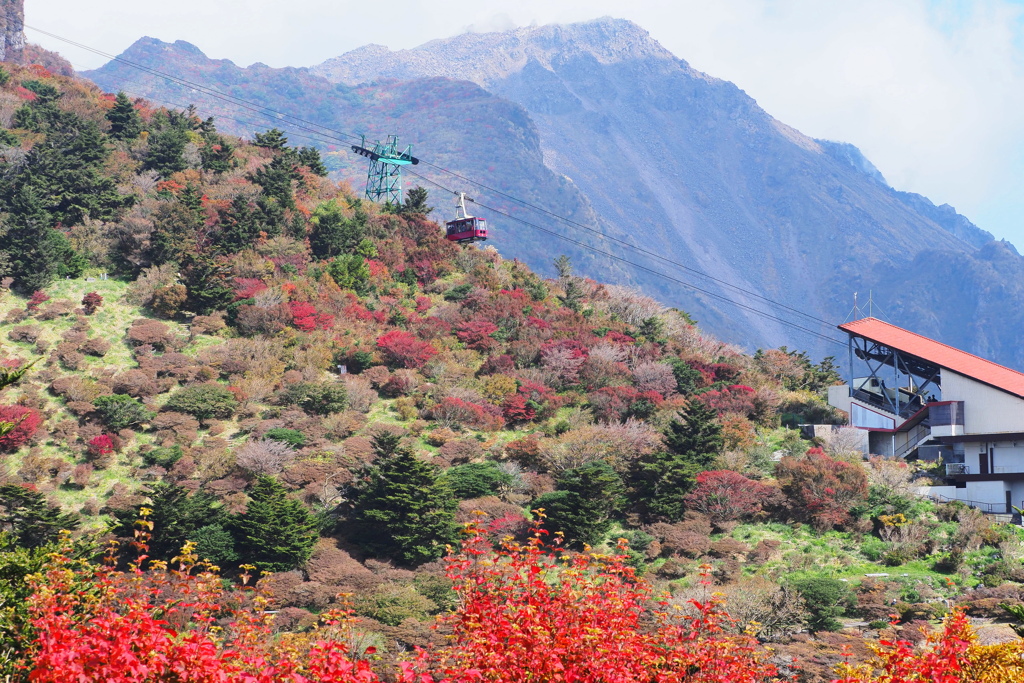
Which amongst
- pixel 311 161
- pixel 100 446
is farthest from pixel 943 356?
pixel 311 161

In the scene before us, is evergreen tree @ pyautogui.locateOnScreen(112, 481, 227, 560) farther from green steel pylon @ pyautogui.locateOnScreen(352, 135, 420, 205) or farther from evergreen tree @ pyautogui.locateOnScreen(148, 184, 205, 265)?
green steel pylon @ pyautogui.locateOnScreen(352, 135, 420, 205)

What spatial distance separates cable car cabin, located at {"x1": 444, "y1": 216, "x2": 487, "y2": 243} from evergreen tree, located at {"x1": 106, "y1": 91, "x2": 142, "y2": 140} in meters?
21.2

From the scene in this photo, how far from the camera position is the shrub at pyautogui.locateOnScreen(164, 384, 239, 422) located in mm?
35156

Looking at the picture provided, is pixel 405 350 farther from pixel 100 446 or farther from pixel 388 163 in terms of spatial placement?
pixel 388 163

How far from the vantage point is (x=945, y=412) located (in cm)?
3738

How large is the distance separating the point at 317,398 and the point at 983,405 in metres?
26.7

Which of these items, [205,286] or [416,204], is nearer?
[205,286]

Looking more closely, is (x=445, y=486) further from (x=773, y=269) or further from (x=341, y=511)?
(x=773, y=269)

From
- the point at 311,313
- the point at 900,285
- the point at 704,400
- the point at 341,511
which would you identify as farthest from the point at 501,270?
the point at 900,285

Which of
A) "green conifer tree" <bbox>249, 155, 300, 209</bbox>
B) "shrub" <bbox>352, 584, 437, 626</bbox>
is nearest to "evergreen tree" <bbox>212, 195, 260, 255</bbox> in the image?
"green conifer tree" <bbox>249, 155, 300, 209</bbox>

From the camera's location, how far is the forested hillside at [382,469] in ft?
38.9

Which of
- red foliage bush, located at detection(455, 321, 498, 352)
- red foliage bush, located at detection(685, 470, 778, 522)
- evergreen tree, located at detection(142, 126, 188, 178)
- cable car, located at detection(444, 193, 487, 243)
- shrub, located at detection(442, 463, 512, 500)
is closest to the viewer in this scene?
shrub, located at detection(442, 463, 512, 500)

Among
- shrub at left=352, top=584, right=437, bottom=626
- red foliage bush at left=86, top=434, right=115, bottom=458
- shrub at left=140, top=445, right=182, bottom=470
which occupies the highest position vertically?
red foliage bush at left=86, top=434, right=115, bottom=458

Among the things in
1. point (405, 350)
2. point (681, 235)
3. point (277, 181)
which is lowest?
point (405, 350)
